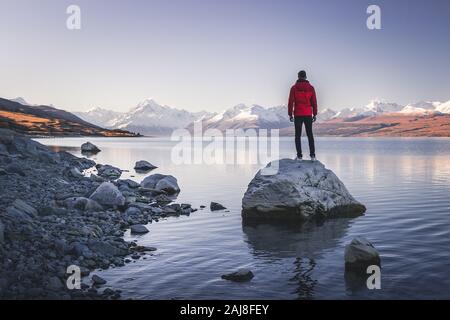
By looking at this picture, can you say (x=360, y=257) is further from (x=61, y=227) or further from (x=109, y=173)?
(x=109, y=173)

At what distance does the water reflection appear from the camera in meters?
13.2

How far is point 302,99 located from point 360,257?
9.24 metres

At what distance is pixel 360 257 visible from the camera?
13875mm

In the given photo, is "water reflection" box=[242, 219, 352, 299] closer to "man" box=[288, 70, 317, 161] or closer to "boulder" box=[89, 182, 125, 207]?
"man" box=[288, 70, 317, 161]

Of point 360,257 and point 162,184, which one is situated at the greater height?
point 162,184

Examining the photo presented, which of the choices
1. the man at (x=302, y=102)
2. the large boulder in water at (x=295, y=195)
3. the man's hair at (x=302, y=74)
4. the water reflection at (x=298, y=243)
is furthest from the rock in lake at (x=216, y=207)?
the man's hair at (x=302, y=74)

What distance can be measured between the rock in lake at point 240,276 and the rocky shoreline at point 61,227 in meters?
3.20

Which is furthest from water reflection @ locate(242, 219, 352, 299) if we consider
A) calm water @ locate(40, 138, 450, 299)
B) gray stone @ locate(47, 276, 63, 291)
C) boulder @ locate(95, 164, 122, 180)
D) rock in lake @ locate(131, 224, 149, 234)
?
boulder @ locate(95, 164, 122, 180)

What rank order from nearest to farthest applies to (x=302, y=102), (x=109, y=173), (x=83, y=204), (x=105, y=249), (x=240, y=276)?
(x=240, y=276) → (x=105, y=249) → (x=302, y=102) → (x=83, y=204) → (x=109, y=173)

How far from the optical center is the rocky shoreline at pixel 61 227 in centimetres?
1185

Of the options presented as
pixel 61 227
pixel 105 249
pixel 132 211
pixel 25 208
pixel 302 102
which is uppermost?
pixel 302 102

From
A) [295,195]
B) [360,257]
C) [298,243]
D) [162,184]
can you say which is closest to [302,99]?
[295,195]

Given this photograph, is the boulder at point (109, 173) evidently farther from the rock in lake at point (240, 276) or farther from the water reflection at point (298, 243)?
the rock in lake at point (240, 276)

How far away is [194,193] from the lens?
33375 millimetres
